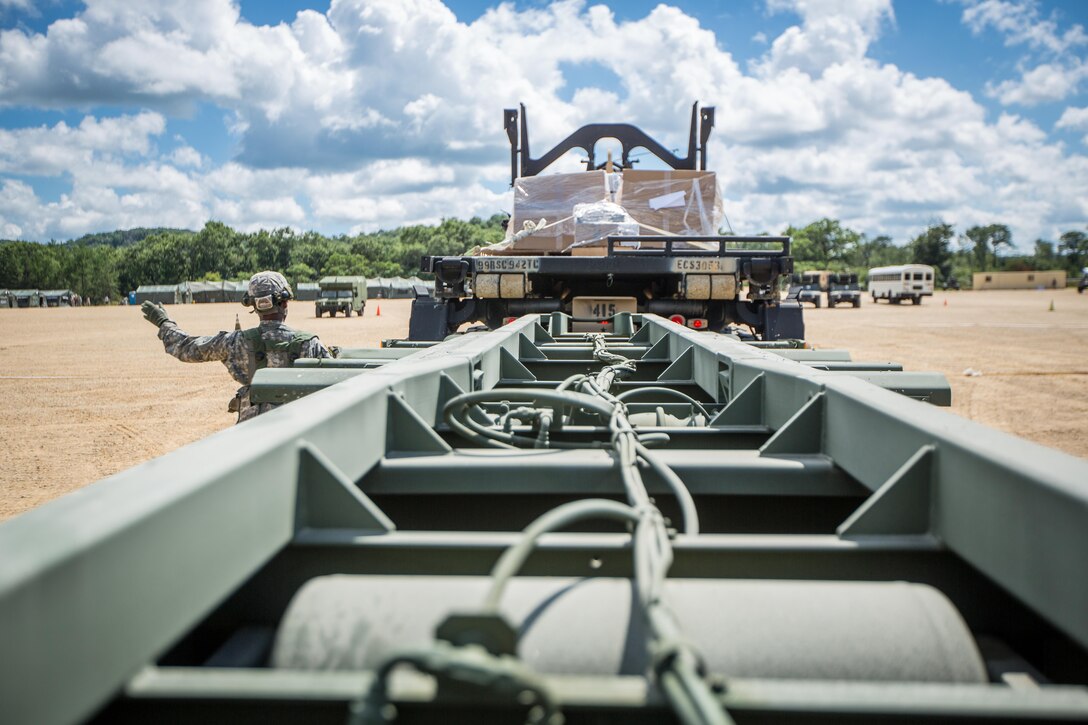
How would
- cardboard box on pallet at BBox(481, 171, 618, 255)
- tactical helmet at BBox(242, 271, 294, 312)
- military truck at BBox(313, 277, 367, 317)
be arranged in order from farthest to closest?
1. military truck at BBox(313, 277, 367, 317)
2. cardboard box on pallet at BBox(481, 171, 618, 255)
3. tactical helmet at BBox(242, 271, 294, 312)

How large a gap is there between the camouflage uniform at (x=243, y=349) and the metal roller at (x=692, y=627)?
3.87 m

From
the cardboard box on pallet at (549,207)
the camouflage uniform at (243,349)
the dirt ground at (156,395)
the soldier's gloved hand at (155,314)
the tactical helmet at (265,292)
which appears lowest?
the dirt ground at (156,395)

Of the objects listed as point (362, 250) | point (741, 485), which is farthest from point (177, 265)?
point (741, 485)

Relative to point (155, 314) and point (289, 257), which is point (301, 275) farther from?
point (155, 314)

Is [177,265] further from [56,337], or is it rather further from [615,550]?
[615,550]

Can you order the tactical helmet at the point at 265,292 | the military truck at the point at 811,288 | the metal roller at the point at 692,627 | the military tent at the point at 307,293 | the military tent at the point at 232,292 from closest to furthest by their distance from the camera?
the metal roller at the point at 692,627, the tactical helmet at the point at 265,292, the military truck at the point at 811,288, the military tent at the point at 232,292, the military tent at the point at 307,293

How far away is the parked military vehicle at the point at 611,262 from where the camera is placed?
27.1ft

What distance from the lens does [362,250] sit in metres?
108

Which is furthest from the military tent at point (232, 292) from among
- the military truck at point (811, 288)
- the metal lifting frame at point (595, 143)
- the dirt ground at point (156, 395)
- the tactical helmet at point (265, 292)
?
the tactical helmet at point (265, 292)

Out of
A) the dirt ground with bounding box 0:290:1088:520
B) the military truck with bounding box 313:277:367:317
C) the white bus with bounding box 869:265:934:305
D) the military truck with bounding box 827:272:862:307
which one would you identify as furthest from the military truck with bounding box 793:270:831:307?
the dirt ground with bounding box 0:290:1088:520

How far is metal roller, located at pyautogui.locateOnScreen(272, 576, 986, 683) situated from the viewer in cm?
127

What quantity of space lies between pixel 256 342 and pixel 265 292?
305 mm

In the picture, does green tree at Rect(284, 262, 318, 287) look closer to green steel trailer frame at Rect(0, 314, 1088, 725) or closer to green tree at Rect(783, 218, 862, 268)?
green tree at Rect(783, 218, 862, 268)

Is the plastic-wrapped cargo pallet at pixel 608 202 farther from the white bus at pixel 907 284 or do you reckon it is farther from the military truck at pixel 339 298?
the white bus at pixel 907 284
